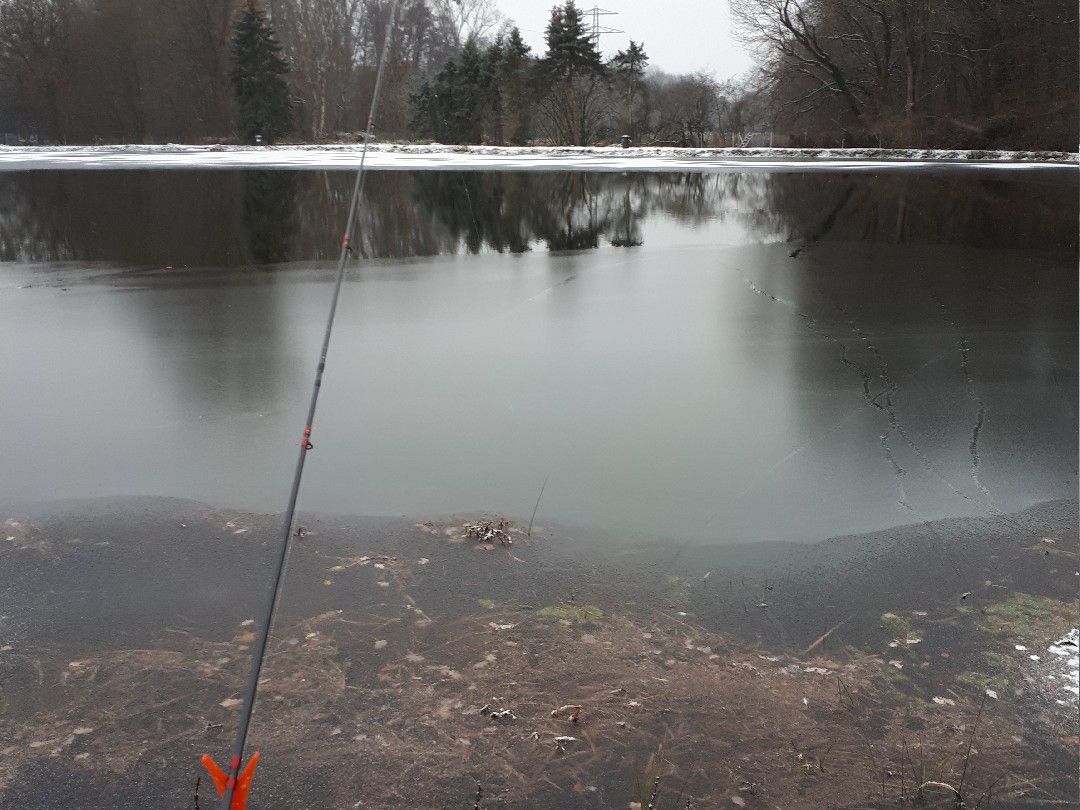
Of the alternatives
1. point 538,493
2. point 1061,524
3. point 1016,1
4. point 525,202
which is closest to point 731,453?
point 538,493

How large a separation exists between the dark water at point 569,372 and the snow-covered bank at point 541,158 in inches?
813

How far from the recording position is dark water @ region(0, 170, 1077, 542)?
575cm

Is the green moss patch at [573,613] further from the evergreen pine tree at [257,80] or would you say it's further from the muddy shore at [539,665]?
the evergreen pine tree at [257,80]

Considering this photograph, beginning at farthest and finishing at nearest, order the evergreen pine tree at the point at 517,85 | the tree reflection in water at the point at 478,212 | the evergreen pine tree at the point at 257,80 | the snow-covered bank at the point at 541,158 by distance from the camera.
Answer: the evergreen pine tree at the point at 257,80
the evergreen pine tree at the point at 517,85
the snow-covered bank at the point at 541,158
the tree reflection in water at the point at 478,212

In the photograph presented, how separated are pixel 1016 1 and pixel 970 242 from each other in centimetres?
3508

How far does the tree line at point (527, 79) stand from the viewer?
1742 inches

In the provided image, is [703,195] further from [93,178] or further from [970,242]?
[93,178]

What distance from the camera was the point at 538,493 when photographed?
566 centimetres

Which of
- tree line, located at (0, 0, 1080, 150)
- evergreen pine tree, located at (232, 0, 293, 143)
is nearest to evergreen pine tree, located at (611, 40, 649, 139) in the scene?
tree line, located at (0, 0, 1080, 150)

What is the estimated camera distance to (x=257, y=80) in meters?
Result: 57.8

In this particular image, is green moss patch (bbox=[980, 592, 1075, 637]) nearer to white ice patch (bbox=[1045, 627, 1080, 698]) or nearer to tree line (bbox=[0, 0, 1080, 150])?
white ice patch (bbox=[1045, 627, 1080, 698])

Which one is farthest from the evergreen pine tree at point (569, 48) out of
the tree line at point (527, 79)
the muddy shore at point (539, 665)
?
the muddy shore at point (539, 665)

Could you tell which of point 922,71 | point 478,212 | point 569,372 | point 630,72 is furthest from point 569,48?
point 569,372

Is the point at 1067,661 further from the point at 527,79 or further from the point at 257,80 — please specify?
the point at 257,80
